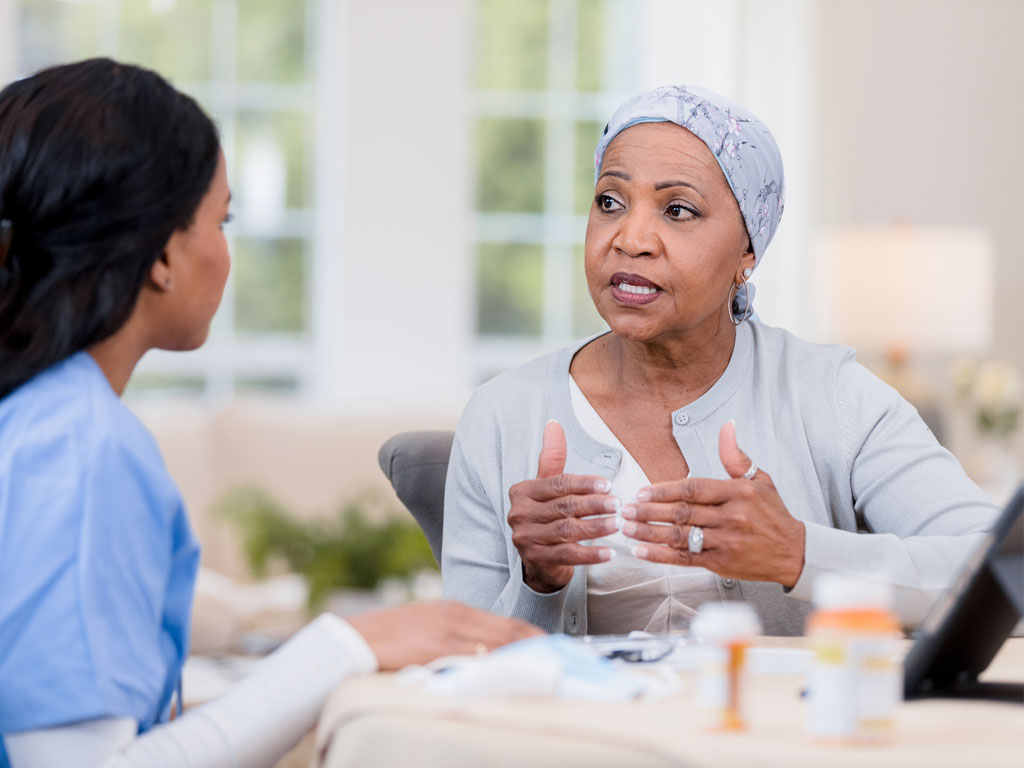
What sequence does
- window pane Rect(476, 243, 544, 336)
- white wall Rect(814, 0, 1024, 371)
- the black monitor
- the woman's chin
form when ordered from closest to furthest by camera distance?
the black monitor, the woman's chin, white wall Rect(814, 0, 1024, 371), window pane Rect(476, 243, 544, 336)

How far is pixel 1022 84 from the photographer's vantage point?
4770 millimetres

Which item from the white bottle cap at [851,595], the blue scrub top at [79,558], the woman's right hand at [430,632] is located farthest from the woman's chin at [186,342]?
the white bottle cap at [851,595]

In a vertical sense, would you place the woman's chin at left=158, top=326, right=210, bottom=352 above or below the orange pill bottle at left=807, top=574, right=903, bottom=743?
above

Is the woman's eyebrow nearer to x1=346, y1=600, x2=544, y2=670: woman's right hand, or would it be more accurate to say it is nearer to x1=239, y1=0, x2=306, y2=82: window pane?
x1=346, y1=600, x2=544, y2=670: woman's right hand

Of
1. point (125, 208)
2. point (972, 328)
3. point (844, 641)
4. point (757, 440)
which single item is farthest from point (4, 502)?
point (972, 328)

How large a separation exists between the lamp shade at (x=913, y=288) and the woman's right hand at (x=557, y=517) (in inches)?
114

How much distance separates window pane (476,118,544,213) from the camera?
4844mm

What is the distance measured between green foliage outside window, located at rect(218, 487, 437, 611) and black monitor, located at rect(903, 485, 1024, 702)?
172cm

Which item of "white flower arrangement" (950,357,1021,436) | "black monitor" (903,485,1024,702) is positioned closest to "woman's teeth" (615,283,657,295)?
"black monitor" (903,485,1024,702)

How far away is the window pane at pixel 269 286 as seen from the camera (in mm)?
4715

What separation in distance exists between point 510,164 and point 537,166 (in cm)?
11

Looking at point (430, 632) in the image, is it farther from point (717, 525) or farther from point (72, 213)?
point (72, 213)

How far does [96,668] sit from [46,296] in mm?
→ 358

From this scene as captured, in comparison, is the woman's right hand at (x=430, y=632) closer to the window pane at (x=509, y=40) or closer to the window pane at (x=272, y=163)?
the window pane at (x=272, y=163)
